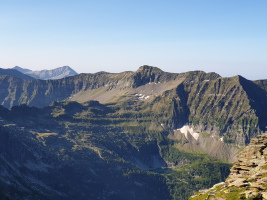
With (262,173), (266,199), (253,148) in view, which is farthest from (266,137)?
(266,199)

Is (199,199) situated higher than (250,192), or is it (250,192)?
(250,192)

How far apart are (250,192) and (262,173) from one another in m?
11.8

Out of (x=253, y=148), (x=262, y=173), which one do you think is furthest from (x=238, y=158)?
(x=262, y=173)

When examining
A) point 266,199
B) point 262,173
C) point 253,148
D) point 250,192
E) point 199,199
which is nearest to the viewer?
point 266,199

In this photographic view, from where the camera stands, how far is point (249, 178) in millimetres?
88500

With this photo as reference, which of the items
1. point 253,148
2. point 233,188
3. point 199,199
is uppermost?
point 253,148

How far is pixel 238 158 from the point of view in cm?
10719

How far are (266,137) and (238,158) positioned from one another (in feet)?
41.9

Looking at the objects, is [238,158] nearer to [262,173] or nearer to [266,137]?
[266,137]

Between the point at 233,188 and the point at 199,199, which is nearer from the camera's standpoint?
the point at 233,188

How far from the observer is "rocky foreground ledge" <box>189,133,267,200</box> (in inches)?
3072

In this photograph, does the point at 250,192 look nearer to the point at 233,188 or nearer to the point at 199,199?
the point at 233,188

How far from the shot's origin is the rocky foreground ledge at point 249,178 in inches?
3072

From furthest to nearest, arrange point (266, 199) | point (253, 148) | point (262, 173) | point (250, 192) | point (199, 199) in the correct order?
point (253, 148), point (199, 199), point (262, 173), point (250, 192), point (266, 199)
